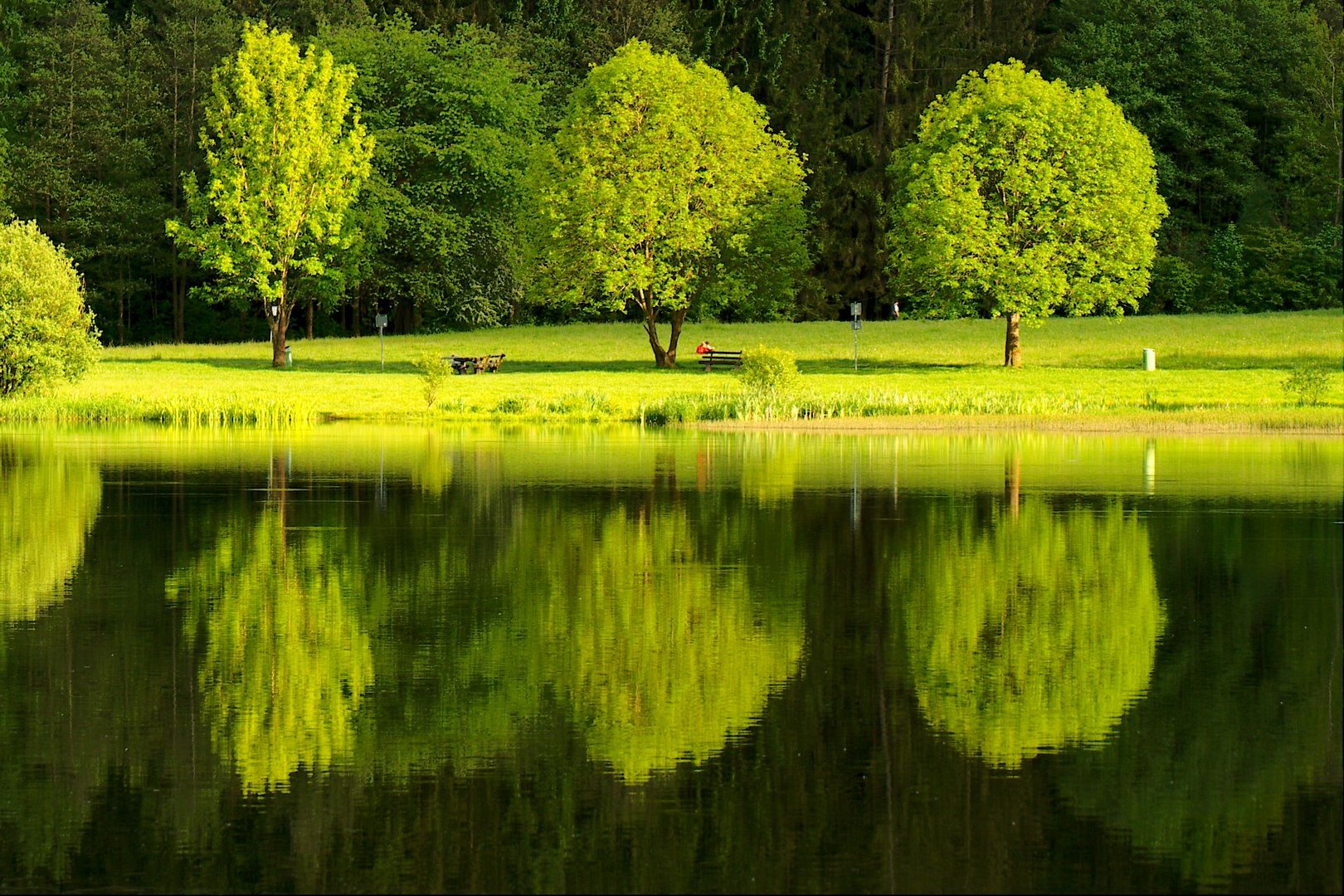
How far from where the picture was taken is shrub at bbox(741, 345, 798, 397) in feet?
182

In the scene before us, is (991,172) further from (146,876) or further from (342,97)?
(146,876)

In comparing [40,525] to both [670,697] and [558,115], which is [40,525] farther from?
[558,115]

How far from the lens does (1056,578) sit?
2047 cm

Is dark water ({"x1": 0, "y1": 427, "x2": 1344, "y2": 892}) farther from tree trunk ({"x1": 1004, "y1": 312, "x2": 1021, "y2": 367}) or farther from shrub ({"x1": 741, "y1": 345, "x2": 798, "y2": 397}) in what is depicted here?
tree trunk ({"x1": 1004, "y1": 312, "x2": 1021, "y2": 367})

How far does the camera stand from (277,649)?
1600cm

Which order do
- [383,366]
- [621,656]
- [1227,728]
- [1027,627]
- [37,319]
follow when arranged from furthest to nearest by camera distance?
[383,366] < [37,319] < [1027,627] < [621,656] < [1227,728]

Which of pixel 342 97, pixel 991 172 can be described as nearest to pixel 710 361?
pixel 991 172

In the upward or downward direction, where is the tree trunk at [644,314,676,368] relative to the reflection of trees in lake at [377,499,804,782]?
upward

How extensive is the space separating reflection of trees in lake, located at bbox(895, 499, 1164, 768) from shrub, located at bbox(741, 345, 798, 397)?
96.9 feet

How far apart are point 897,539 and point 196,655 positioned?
35.0ft

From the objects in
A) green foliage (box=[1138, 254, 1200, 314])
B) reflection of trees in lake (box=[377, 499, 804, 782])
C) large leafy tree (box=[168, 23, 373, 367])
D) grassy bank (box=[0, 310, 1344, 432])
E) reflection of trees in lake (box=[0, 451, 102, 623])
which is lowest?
reflection of trees in lake (box=[0, 451, 102, 623])

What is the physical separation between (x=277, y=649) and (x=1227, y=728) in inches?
292

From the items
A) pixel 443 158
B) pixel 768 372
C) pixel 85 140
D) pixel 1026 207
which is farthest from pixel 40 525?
pixel 85 140

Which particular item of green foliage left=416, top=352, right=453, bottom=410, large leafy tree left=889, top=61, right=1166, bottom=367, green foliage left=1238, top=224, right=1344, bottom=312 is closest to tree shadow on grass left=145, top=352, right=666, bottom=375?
large leafy tree left=889, top=61, right=1166, bottom=367
